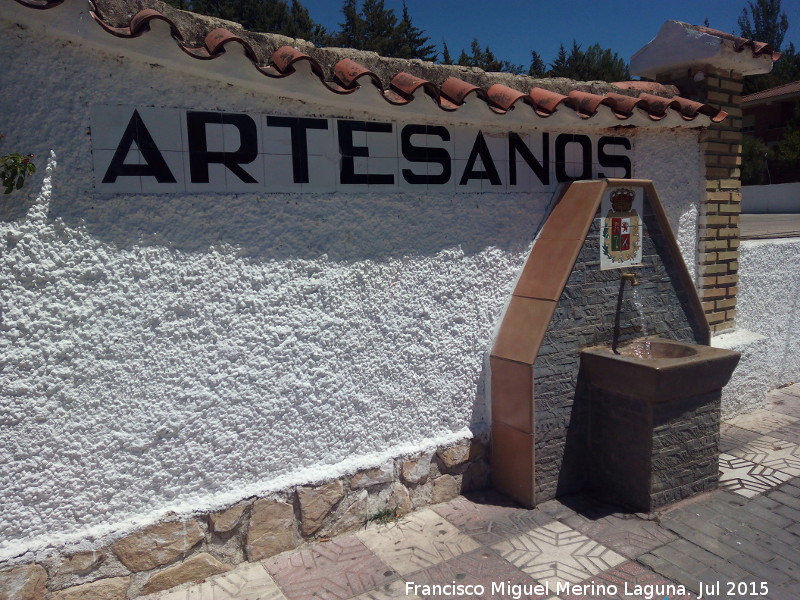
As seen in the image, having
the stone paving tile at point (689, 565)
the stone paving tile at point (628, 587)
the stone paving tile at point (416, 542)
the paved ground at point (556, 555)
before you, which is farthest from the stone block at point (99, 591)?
the stone paving tile at point (689, 565)

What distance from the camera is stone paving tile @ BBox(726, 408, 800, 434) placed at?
5.76 metres

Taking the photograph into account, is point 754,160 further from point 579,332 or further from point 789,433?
point 579,332

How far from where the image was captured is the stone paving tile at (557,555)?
141 inches

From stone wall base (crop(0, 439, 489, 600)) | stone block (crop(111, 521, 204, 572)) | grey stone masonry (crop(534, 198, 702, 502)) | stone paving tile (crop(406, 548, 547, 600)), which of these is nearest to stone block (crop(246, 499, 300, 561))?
stone wall base (crop(0, 439, 489, 600))

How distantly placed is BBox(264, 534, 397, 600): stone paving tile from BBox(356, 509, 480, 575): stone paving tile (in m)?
0.08

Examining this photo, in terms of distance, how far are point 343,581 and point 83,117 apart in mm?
2689

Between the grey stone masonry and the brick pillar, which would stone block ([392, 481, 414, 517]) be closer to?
the grey stone masonry

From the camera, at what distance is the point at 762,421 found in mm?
5918

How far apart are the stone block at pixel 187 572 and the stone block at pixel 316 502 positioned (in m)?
0.48

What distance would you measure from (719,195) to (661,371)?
272 centimetres

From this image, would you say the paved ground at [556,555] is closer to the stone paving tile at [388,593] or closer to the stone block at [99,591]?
the stone paving tile at [388,593]

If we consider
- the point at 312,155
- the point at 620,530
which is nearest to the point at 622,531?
the point at 620,530

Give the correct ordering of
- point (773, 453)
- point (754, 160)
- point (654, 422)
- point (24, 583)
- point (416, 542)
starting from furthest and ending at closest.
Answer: point (754, 160) → point (773, 453) → point (654, 422) → point (416, 542) → point (24, 583)

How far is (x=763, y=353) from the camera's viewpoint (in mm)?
6254
